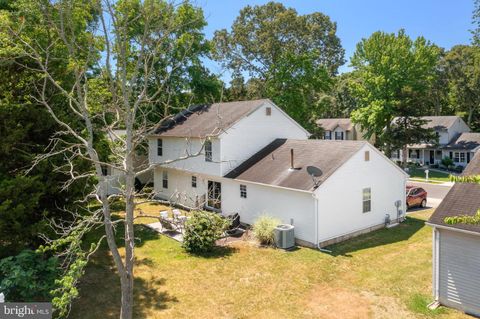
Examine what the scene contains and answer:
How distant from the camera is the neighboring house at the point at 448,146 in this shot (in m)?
46.6

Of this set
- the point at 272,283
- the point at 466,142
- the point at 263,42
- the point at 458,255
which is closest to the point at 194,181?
the point at 272,283

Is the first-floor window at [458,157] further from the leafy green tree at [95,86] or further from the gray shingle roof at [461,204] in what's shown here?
the gray shingle roof at [461,204]

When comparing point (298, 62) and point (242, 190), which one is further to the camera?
point (298, 62)

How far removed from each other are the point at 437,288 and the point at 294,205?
23.3ft

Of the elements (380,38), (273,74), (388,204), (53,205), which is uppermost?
(380,38)

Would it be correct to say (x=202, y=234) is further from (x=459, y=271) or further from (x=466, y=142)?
(x=466, y=142)

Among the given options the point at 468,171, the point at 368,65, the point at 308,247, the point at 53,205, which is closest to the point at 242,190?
the point at 308,247

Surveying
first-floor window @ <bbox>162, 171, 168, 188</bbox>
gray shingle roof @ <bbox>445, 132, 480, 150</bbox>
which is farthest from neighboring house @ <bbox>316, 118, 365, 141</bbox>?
first-floor window @ <bbox>162, 171, 168, 188</bbox>

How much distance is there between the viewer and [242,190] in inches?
781

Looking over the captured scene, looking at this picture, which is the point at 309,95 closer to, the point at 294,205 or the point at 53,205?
the point at 294,205

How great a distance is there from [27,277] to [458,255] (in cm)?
1224

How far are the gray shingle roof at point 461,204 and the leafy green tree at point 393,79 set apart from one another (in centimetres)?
2862

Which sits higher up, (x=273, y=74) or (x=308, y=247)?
(x=273, y=74)

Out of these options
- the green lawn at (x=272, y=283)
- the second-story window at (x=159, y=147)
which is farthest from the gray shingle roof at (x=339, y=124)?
the green lawn at (x=272, y=283)
